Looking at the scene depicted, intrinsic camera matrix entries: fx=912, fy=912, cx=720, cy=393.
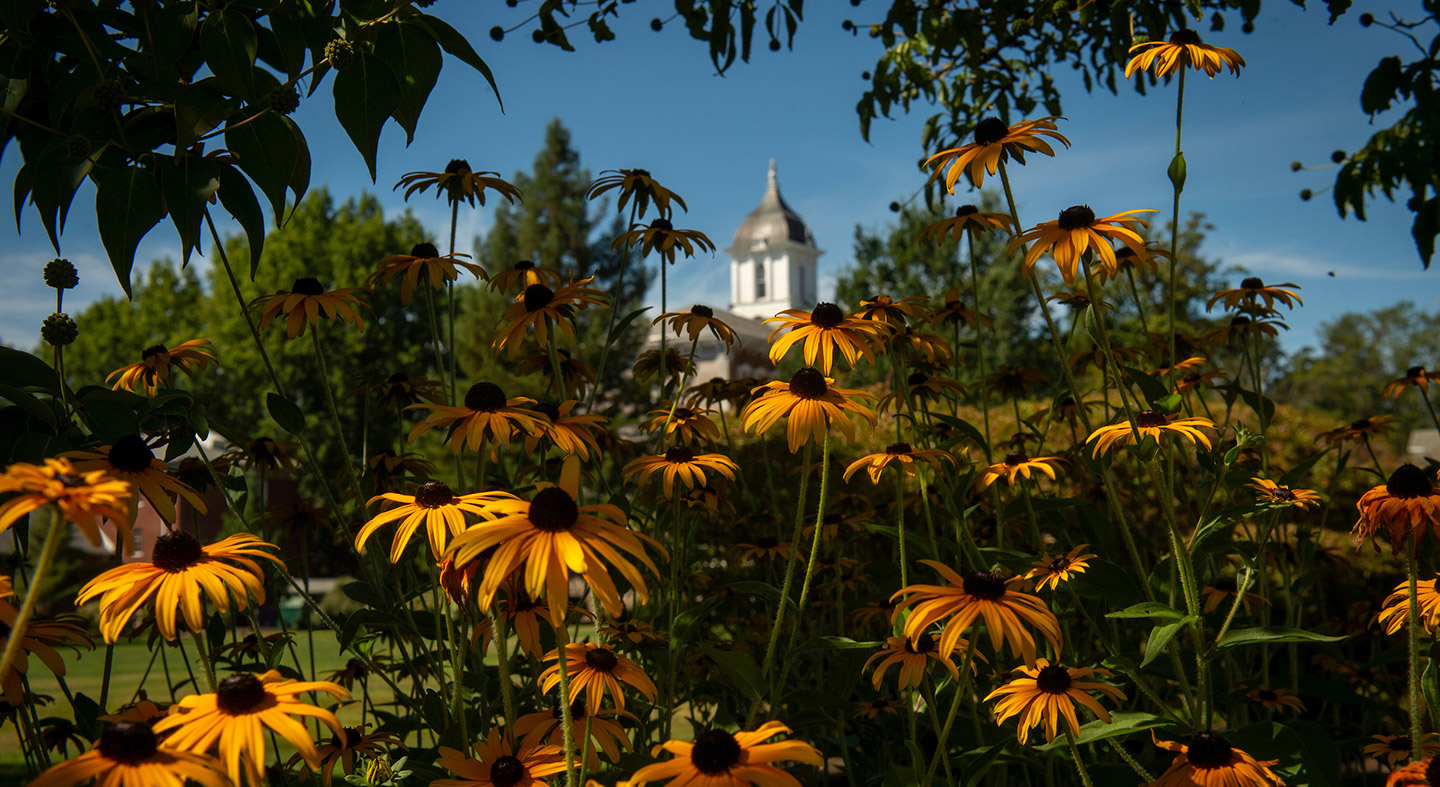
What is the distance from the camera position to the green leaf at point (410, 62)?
1674 mm

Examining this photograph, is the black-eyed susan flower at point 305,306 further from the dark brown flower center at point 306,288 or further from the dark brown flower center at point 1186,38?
the dark brown flower center at point 1186,38

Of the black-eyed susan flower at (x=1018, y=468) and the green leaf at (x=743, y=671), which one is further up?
the black-eyed susan flower at (x=1018, y=468)

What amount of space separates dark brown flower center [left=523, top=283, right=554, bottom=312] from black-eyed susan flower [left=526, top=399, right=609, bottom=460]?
387 millimetres

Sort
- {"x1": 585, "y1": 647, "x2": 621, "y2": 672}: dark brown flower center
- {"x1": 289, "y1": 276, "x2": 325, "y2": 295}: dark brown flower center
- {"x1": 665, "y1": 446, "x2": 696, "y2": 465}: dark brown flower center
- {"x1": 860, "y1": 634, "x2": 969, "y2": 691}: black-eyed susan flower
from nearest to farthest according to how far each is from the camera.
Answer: {"x1": 585, "y1": 647, "x2": 621, "y2": 672}: dark brown flower center, {"x1": 860, "y1": 634, "x2": 969, "y2": 691}: black-eyed susan flower, {"x1": 665, "y1": 446, "x2": 696, "y2": 465}: dark brown flower center, {"x1": 289, "y1": 276, "x2": 325, "y2": 295}: dark brown flower center

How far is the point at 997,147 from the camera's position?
2057 millimetres

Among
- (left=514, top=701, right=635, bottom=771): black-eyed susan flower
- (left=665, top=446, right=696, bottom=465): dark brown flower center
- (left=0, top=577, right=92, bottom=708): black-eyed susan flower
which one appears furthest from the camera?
(left=665, top=446, right=696, bottom=465): dark brown flower center

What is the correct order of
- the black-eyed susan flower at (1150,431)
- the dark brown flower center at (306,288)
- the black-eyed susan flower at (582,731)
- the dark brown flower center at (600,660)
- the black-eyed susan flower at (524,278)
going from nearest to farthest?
the black-eyed susan flower at (582,731) → the dark brown flower center at (600,660) → the black-eyed susan flower at (1150,431) → the dark brown flower center at (306,288) → the black-eyed susan flower at (524,278)

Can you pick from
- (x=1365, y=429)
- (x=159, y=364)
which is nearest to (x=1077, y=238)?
(x=159, y=364)

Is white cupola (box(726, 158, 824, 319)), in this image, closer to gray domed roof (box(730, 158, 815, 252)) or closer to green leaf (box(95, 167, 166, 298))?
gray domed roof (box(730, 158, 815, 252))

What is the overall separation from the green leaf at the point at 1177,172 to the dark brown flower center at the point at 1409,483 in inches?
30.0

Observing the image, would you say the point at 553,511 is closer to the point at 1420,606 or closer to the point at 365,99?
the point at 365,99

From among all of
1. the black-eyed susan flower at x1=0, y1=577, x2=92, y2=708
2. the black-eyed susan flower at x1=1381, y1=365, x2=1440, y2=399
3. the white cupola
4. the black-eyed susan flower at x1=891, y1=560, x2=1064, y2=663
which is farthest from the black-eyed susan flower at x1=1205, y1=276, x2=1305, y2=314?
the white cupola

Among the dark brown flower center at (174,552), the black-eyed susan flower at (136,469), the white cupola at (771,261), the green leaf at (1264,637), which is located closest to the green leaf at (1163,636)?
the green leaf at (1264,637)

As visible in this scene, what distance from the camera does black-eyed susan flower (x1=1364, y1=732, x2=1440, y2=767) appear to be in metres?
1.81
